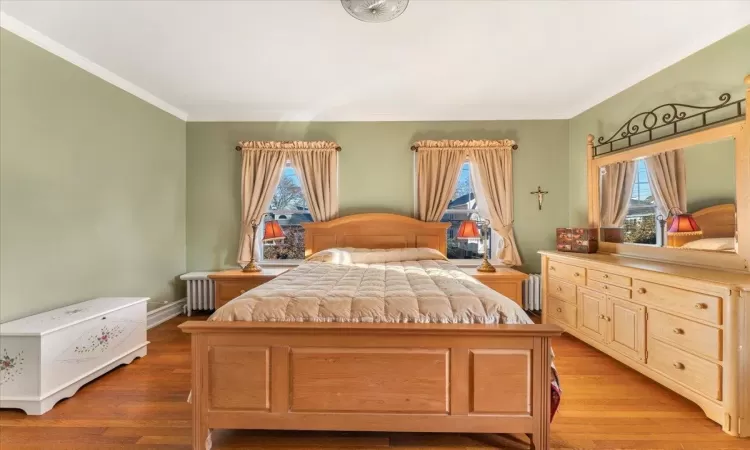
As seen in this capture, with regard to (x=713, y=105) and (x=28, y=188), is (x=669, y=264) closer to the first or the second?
(x=713, y=105)

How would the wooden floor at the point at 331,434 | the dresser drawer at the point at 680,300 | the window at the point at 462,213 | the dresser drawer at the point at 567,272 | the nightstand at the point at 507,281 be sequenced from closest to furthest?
the wooden floor at the point at 331,434
the dresser drawer at the point at 680,300
the dresser drawer at the point at 567,272
the nightstand at the point at 507,281
the window at the point at 462,213

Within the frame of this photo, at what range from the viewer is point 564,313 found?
126 inches

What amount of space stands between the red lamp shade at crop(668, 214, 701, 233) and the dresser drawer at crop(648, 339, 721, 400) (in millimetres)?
934

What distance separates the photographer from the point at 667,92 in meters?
2.76

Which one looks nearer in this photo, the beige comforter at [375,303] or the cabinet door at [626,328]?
the beige comforter at [375,303]

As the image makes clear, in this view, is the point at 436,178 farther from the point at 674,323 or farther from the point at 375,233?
the point at 674,323

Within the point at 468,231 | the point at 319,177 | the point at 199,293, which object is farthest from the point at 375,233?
the point at 199,293

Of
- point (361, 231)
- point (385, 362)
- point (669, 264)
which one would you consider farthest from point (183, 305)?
point (669, 264)

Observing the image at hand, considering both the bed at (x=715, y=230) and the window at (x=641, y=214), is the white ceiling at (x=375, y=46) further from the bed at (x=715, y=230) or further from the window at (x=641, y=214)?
the bed at (x=715, y=230)

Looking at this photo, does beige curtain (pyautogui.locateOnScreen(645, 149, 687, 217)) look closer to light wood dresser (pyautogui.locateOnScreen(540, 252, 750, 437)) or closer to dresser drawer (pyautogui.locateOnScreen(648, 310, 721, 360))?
light wood dresser (pyautogui.locateOnScreen(540, 252, 750, 437))

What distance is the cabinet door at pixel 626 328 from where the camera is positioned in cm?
234

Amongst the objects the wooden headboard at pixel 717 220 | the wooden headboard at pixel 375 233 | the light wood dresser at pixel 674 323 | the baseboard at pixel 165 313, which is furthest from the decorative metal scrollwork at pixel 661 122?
the baseboard at pixel 165 313

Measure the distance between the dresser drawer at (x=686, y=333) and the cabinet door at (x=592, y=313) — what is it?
44cm

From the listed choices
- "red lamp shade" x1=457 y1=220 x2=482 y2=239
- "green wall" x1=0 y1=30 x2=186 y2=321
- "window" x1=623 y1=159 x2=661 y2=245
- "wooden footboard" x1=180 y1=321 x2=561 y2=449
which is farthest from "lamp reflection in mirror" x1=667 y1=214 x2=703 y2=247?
"green wall" x1=0 y1=30 x2=186 y2=321
